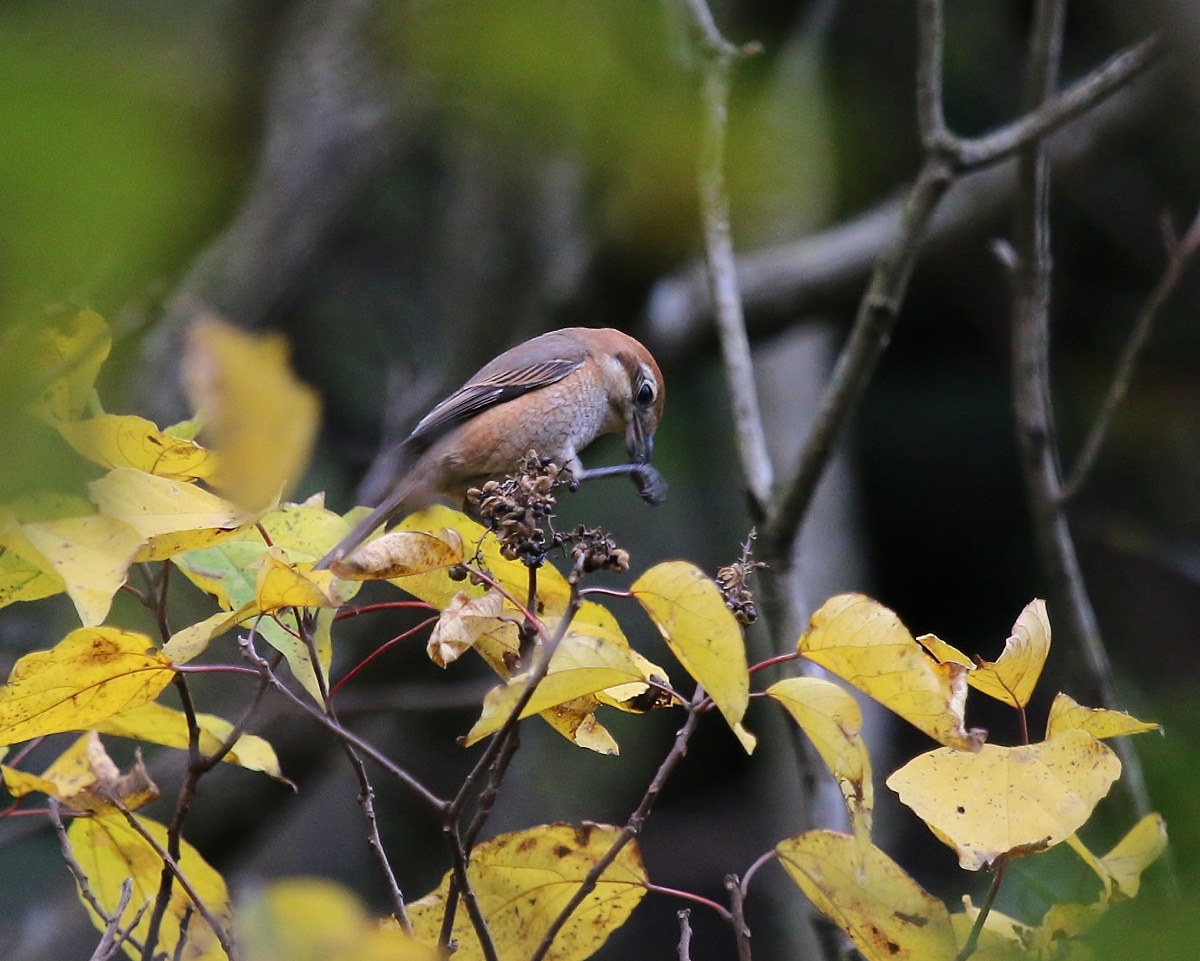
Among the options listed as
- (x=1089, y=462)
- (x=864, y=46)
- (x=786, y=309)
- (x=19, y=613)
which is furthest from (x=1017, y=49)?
(x=19, y=613)

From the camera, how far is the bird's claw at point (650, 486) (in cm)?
260

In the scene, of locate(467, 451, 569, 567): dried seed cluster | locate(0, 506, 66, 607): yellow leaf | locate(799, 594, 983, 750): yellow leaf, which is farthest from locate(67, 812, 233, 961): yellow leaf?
locate(799, 594, 983, 750): yellow leaf

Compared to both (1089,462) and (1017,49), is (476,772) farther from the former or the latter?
(1017,49)

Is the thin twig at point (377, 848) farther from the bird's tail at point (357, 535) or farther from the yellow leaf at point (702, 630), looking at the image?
the yellow leaf at point (702, 630)

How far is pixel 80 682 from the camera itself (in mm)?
1460

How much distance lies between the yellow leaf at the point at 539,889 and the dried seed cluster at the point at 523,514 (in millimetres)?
350

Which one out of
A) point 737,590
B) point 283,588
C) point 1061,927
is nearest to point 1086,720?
point 1061,927

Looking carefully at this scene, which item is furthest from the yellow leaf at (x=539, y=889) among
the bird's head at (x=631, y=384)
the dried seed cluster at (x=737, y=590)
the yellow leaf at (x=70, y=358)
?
the bird's head at (x=631, y=384)

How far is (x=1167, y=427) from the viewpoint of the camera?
641 centimetres

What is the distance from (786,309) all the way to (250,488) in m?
4.57

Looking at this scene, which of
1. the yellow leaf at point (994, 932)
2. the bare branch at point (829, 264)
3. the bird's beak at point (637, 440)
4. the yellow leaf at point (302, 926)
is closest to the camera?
the yellow leaf at point (302, 926)

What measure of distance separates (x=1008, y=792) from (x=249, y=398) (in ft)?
3.15

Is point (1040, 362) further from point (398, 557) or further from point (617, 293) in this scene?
point (398, 557)

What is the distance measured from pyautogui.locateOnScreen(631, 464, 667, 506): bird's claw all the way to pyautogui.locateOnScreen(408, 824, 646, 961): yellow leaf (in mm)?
1094
